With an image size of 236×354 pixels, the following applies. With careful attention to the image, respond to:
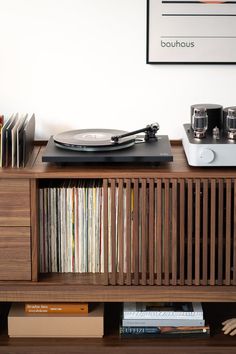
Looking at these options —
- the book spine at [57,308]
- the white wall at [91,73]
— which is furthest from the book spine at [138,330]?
the white wall at [91,73]

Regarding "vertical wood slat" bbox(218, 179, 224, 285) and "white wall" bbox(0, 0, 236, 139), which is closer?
"vertical wood slat" bbox(218, 179, 224, 285)

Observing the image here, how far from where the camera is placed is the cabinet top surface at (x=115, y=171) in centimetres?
248

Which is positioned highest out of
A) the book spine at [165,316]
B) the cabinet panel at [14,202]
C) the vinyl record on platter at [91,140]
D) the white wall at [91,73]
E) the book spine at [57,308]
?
the white wall at [91,73]

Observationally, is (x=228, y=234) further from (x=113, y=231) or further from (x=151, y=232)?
(x=113, y=231)

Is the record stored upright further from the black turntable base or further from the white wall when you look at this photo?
the white wall

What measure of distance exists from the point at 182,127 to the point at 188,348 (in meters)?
0.75

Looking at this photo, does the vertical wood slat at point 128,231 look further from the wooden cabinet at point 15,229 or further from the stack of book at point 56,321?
the wooden cabinet at point 15,229

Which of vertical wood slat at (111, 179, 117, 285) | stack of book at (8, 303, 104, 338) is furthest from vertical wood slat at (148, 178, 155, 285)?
stack of book at (8, 303, 104, 338)

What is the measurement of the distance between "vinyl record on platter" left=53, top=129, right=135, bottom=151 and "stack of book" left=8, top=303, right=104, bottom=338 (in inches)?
19.4

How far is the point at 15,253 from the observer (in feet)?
8.38

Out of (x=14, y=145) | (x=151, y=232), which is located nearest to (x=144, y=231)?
(x=151, y=232)

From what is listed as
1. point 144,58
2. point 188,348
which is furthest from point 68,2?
point 188,348

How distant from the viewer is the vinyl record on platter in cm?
254

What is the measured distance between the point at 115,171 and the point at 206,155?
27cm
